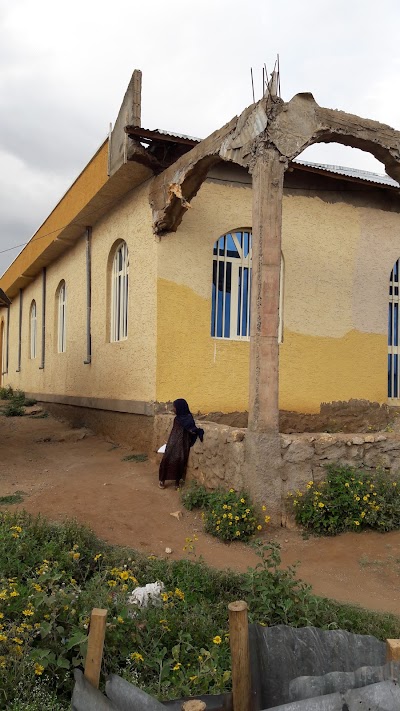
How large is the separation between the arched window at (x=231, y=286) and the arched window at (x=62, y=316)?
6337 mm

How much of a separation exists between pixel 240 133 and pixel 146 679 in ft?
19.2

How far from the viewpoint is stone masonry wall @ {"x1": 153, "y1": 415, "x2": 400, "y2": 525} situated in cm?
639

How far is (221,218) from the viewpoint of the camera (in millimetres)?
9500

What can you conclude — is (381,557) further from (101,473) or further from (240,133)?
(240,133)

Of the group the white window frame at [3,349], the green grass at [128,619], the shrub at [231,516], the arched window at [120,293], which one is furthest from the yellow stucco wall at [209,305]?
the white window frame at [3,349]

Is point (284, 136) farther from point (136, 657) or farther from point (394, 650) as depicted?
point (394, 650)

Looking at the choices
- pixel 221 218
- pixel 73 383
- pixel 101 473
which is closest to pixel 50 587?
pixel 101 473

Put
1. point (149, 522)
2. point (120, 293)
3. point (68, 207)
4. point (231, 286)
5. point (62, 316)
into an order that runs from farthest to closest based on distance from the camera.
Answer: point (62, 316) < point (68, 207) < point (120, 293) < point (231, 286) < point (149, 522)

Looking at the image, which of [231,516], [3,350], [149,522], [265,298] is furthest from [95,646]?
[3,350]

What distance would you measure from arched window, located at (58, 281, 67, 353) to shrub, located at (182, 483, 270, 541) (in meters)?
9.40

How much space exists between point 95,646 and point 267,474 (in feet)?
13.2

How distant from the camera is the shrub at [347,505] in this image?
611cm

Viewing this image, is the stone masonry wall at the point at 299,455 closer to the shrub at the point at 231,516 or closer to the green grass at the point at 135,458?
the shrub at the point at 231,516

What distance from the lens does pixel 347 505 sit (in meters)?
6.14
